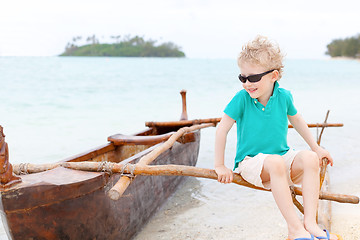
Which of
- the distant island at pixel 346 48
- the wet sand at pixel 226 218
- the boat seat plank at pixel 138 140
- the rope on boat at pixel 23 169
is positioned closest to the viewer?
the rope on boat at pixel 23 169

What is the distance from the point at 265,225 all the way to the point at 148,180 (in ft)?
4.07

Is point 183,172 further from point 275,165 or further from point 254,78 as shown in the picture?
point 254,78

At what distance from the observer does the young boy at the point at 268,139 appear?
2.00 meters

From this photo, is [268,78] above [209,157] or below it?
above

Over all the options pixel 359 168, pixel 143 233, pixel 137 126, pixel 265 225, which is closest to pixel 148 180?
pixel 143 233

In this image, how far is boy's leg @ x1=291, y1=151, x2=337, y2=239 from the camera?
194 cm

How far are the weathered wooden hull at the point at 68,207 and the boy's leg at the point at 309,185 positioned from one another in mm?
1293

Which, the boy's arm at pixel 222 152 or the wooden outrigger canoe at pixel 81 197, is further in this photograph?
the boy's arm at pixel 222 152

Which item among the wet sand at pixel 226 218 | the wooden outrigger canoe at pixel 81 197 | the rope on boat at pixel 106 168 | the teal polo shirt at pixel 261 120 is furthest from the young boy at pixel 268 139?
the wet sand at pixel 226 218

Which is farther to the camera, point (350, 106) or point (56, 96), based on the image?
point (56, 96)

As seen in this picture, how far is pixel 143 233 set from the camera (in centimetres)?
328

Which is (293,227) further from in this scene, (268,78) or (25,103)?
(25,103)

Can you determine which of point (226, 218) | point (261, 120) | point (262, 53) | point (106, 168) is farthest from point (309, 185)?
point (226, 218)

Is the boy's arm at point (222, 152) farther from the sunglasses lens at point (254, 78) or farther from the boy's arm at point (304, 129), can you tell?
the boy's arm at point (304, 129)
